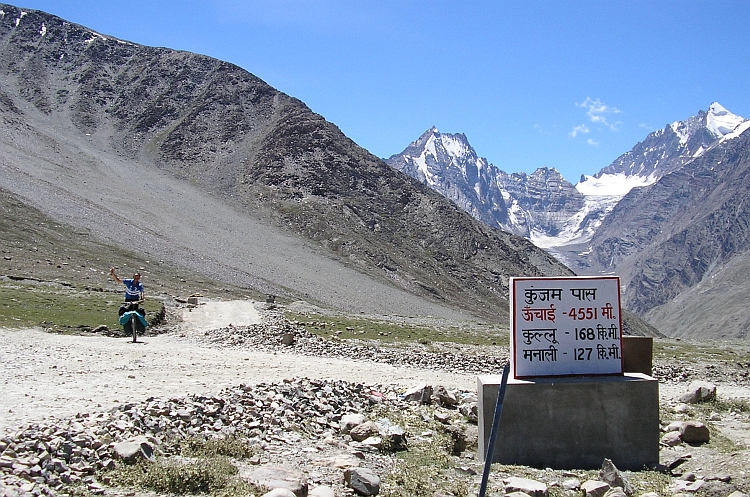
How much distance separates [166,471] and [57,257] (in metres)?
59.2

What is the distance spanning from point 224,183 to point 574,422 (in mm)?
123191

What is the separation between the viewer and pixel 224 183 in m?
130

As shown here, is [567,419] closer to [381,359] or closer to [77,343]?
[381,359]

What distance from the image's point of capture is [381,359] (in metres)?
26.1

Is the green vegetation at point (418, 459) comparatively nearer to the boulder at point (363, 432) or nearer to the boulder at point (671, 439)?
the boulder at point (363, 432)

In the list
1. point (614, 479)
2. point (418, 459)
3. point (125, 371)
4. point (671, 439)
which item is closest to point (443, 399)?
point (418, 459)

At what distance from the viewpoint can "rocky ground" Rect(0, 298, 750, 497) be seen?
30.9 ft

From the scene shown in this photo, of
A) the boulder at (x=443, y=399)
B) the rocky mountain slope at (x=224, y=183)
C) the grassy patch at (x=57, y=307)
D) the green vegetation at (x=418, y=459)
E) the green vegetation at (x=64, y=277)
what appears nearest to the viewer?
the green vegetation at (x=418, y=459)

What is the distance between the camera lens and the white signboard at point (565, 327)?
12.7 metres

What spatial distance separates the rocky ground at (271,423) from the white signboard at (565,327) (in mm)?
2010

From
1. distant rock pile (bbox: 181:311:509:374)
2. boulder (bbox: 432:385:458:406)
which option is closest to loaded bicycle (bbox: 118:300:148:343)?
distant rock pile (bbox: 181:311:509:374)

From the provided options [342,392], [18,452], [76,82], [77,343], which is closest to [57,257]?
[77,343]

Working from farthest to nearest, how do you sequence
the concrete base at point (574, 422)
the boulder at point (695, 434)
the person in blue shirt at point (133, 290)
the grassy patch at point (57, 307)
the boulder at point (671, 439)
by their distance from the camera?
1. the grassy patch at point (57, 307)
2. the person in blue shirt at point (133, 290)
3. the boulder at point (695, 434)
4. the boulder at point (671, 439)
5. the concrete base at point (574, 422)

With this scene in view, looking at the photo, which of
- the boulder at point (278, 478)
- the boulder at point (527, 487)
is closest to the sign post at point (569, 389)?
the boulder at point (527, 487)
